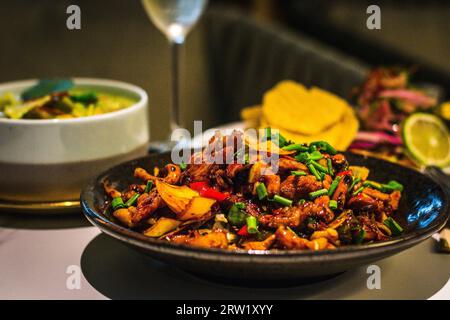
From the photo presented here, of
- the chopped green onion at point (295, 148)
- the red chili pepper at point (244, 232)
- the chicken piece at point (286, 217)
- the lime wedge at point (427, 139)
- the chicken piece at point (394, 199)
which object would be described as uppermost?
the chopped green onion at point (295, 148)

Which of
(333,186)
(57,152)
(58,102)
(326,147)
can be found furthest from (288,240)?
(58,102)

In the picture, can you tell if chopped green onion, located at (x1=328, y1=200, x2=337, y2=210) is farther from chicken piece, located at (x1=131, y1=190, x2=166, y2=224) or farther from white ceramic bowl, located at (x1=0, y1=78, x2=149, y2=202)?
white ceramic bowl, located at (x1=0, y1=78, x2=149, y2=202)

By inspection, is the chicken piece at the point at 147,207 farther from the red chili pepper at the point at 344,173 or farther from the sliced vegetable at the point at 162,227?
the red chili pepper at the point at 344,173

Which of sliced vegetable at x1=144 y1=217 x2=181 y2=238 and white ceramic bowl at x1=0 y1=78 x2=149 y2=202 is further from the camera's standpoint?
white ceramic bowl at x1=0 y1=78 x2=149 y2=202

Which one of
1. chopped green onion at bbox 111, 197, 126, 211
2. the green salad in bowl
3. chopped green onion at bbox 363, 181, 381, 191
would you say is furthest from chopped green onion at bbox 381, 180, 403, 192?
the green salad in bowl

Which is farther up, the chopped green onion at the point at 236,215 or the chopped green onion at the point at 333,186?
the chopped green onion at the point at 333,186

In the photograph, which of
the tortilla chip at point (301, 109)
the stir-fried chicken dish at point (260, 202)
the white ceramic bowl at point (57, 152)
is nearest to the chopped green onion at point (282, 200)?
the stir-fried chicken dish at point (260, 202)
